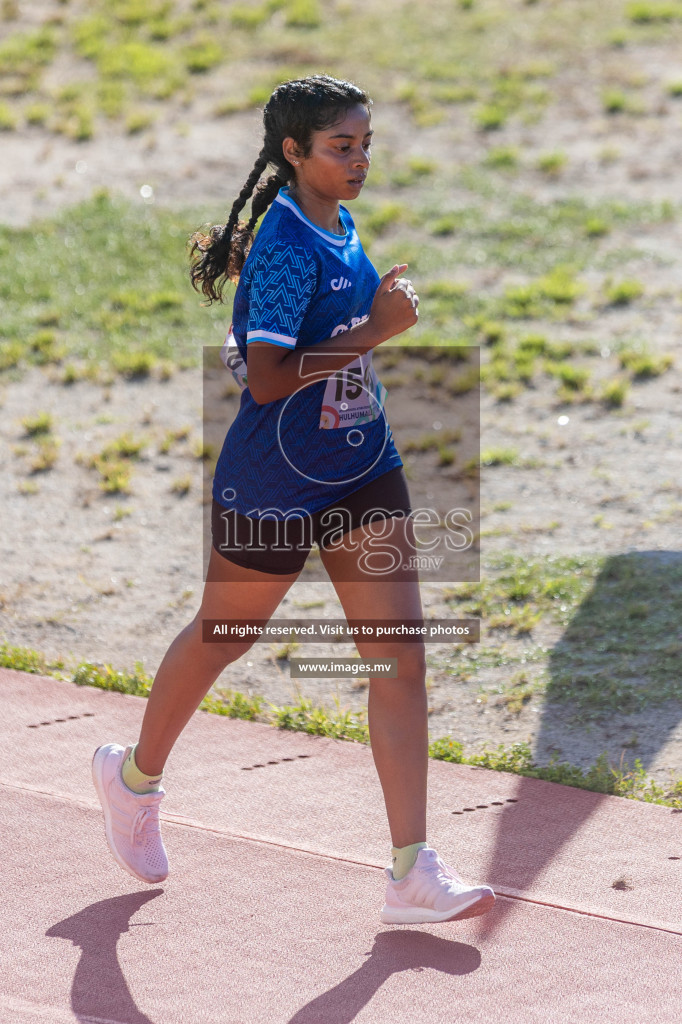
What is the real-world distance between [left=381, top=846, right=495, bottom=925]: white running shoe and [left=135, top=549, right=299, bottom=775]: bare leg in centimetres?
64

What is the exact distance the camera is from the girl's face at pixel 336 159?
9.57ft

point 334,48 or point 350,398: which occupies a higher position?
point 350,398

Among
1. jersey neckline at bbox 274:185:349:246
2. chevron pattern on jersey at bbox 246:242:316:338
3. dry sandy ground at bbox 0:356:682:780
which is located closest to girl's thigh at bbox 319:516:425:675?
chevron pattern on jersey at bbox 246:242:316:338

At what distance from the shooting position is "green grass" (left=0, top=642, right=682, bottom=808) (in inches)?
150

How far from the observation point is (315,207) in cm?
295

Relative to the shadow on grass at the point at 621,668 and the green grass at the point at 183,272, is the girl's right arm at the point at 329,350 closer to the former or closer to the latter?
the shadow on grass at the point at 621,668

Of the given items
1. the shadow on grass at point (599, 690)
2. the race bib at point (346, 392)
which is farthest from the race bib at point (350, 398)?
the shadow on grass at point (599, 690)

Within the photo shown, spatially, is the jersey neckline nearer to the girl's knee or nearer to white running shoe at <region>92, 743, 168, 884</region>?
the girl's knee

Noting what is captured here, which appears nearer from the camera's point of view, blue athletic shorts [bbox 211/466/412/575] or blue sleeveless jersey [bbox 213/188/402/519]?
blue sleeveless jersey [bbox 213/188/402/519]

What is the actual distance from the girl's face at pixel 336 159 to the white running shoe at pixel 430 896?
61.5 inches

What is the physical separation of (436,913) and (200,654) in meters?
0.83

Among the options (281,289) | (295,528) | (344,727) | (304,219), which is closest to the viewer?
(281,289)

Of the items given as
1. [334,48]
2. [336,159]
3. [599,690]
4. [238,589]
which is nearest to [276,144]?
[336,159]

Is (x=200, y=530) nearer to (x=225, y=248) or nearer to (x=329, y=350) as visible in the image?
(x=225, y=248)
